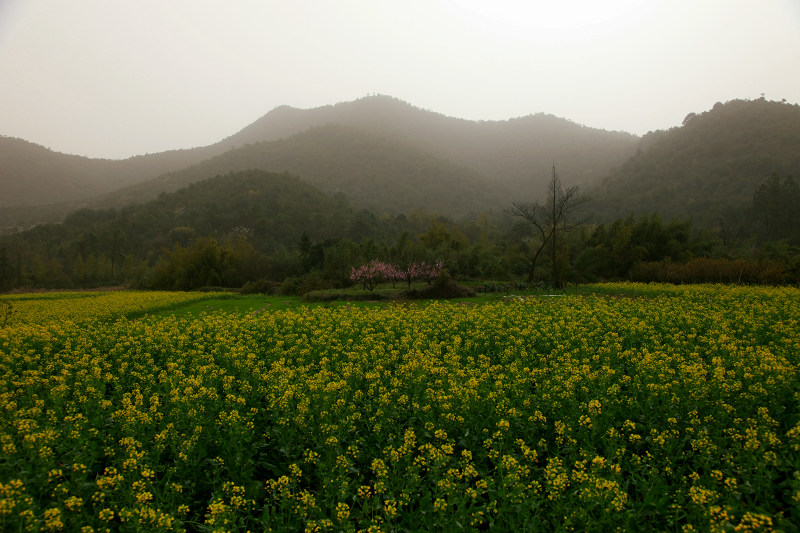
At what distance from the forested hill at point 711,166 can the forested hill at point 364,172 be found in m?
36.9

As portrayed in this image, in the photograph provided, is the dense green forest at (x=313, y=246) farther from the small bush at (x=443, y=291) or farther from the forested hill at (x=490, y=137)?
the forested hill at (x=490, y=137)

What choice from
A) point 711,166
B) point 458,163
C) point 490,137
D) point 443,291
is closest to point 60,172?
point 458,163

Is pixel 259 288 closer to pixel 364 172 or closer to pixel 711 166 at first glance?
pixel 711 166

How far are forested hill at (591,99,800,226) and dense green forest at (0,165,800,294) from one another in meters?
6.11

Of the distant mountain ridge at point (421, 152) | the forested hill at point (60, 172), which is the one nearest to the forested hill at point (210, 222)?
the distant mountain ridge at point (421, 152)

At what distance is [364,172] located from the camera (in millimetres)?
135125

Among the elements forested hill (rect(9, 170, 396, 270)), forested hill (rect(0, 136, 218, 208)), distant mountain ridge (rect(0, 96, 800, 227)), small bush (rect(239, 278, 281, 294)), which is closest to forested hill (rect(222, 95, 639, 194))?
distant mountain ridge (rect(0, 96, 800, 227))

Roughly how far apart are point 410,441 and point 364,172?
134173 millimetres

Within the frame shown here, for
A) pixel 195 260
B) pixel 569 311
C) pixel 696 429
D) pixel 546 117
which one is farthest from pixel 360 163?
pixel 696 429

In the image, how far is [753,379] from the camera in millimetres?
8016

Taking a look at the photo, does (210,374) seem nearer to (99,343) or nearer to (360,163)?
(99,343)

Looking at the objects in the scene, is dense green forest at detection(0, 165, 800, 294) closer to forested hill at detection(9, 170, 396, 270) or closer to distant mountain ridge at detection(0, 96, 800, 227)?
forested hill at detection(9, 170, 396, 270)

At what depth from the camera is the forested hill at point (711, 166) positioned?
239 feet

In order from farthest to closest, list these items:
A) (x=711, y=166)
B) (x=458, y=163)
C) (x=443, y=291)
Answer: (x=458, y=163) → (x=711, y=166) → (x=443, y=291)
